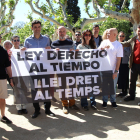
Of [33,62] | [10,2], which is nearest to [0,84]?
[33,62]

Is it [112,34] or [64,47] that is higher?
[112,34]

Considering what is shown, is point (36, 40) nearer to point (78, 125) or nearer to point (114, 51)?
point (114, 51)

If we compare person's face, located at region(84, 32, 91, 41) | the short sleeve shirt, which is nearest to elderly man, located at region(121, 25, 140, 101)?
person's face, located at region(84, 32, 91, 41)

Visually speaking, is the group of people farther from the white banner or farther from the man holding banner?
the white banner

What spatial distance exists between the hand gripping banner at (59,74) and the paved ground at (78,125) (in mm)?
496

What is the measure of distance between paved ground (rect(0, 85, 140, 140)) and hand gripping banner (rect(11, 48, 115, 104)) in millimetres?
496

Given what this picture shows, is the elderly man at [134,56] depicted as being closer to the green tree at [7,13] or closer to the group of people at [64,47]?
the group of people at [64,47]

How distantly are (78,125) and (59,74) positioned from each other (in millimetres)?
1195

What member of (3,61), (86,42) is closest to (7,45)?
(3,61)

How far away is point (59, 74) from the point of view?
12.1 feet

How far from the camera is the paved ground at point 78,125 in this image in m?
2.89

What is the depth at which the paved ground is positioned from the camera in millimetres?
2889

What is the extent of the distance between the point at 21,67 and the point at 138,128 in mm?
2743

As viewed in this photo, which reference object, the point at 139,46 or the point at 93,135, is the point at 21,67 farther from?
the point at 139,46
